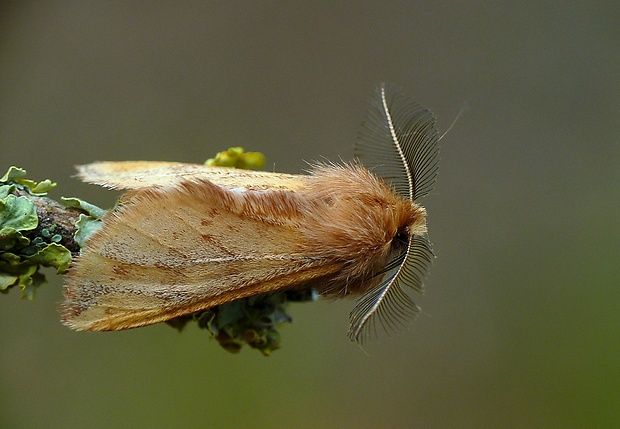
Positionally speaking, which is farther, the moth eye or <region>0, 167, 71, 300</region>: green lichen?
the moth eye

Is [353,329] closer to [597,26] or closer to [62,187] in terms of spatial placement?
[62,187]

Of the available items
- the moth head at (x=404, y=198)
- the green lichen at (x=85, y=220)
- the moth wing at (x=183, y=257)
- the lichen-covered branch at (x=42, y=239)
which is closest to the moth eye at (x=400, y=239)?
the moth head at (x=404, y=198)

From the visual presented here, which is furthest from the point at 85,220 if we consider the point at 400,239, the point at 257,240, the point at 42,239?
the point at 400,239

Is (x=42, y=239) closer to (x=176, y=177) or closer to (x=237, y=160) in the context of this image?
(x=176, y=177)

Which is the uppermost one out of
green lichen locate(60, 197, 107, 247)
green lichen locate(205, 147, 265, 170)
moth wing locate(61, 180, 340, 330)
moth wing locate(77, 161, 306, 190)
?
green lichen locate(205, 147, 265, 170)

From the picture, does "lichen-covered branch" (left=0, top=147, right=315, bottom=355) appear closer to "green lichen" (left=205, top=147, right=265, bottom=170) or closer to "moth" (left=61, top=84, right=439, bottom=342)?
"moth" (left=61, top=84, right=439, bottom=342)

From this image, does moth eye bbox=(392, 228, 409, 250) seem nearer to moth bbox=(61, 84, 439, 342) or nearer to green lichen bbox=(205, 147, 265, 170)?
moth bbox=(61, 84, 439, 342)

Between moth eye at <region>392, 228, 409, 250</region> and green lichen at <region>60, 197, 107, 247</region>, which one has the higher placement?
green lichen at <region>60, 197, 107, 247</region>

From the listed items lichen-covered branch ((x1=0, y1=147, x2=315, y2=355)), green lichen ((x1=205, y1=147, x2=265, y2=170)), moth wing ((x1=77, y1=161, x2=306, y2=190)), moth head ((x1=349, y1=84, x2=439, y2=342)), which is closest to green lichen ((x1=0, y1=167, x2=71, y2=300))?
lichen-covered branch ((x1=0, y1=147, x2=315, y2=355))
